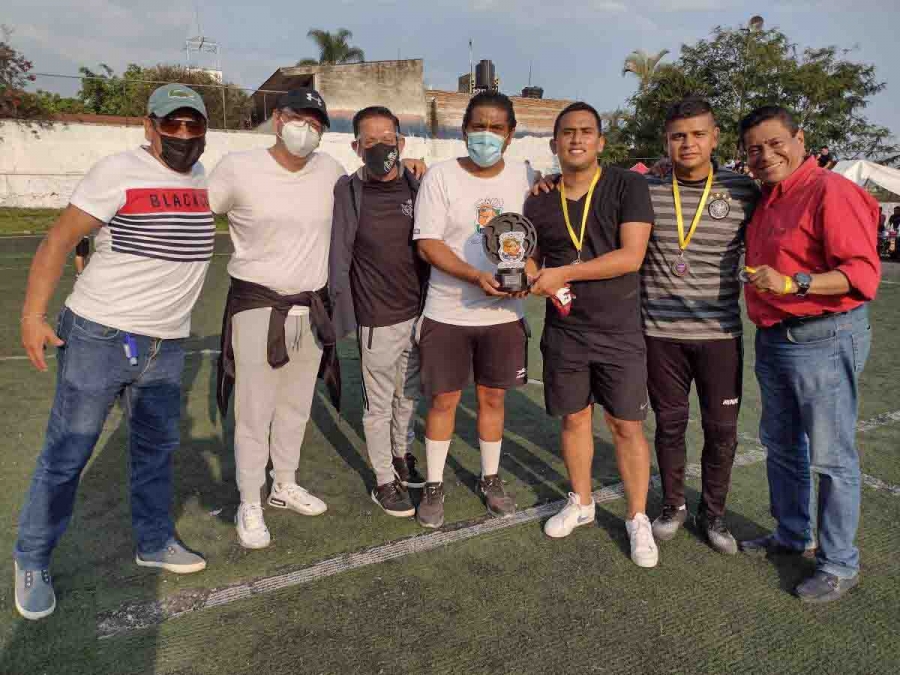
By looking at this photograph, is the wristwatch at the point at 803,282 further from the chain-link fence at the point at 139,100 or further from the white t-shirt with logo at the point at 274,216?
the chain-link fence at the point at 139,100

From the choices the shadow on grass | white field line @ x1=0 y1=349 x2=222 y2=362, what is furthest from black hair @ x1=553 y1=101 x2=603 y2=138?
white field line @ x1=0 y1=349 x2=222 y2=362

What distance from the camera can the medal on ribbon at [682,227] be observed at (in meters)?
3.21

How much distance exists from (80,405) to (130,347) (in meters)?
0.31

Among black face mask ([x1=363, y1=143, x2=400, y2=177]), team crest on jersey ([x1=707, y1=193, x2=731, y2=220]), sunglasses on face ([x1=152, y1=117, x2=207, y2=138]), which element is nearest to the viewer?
sunglasses on face ([x1=152, y1=117, x2=207, y2=138])

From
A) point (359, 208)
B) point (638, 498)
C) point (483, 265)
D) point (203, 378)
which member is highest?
point (359, 208)

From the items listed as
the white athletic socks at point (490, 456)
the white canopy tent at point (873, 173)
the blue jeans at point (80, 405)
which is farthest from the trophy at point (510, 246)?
the white canopy tent at point (873, 173)

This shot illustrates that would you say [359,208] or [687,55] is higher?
[687,55]

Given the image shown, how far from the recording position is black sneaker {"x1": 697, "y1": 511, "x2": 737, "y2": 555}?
3336 millimetres

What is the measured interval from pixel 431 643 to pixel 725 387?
1.86 metres

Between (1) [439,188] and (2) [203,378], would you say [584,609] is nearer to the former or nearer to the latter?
(1) [439,188]

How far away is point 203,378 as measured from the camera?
637 centimetres

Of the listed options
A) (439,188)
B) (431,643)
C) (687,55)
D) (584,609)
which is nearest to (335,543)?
(431,643)

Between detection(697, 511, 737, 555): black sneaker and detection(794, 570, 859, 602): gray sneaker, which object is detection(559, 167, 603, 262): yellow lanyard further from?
detection(794, 570, 859, 602): gray sneaker

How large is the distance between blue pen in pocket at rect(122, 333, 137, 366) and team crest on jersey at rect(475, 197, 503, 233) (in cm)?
173
